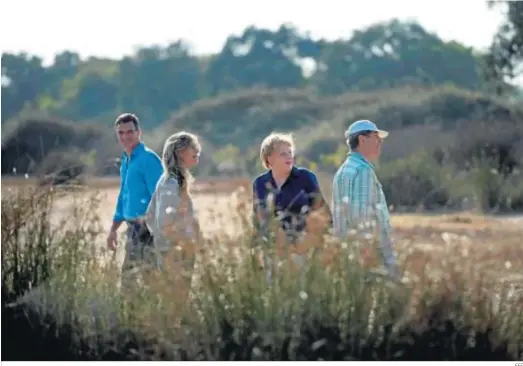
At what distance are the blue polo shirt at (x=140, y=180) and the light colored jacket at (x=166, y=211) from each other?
0.44 m

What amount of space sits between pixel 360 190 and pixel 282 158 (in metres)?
0.58

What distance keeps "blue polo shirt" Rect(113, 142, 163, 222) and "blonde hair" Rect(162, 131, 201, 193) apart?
2.17 ft

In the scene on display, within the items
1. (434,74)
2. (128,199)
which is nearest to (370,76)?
(434,74)

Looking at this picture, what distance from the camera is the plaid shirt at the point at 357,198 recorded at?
24.7 ft

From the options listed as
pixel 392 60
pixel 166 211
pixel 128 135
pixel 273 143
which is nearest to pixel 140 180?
pixel 128 135

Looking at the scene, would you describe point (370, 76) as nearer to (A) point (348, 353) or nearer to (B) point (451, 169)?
(B) point (451, 169)

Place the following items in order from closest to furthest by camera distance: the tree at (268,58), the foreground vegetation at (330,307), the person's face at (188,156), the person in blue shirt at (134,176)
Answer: the foreground vegetation at (330,307)
the person's face at (188,156)
the person in blue shirt at (134,176)
the tree at (268,58)

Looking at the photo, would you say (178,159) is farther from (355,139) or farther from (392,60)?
(392,60)

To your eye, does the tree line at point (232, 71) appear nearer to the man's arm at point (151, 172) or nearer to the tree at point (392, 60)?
the tree at point (392, 60)

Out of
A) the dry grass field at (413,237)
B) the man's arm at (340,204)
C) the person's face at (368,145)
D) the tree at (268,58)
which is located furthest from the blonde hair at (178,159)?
the tree at (268,58)

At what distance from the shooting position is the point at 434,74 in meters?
67.7

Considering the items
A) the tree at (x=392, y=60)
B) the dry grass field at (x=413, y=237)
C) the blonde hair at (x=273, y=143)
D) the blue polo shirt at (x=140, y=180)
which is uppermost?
the tree at (x=392, y=60)

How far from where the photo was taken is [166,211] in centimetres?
785

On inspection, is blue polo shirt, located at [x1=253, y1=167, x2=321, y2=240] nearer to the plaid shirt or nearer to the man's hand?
the plaid shirt
